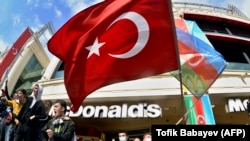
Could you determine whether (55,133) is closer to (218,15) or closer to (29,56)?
(218,15)

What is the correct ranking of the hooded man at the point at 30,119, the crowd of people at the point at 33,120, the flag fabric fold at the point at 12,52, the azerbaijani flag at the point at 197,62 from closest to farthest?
the crowd of people at the point at 33,120 → the hooded man at the point at 30,119 → the azerbaijani flag at the point at 197,62 → the flag fabric fold at the point at 12,52

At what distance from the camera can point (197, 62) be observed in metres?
7.25

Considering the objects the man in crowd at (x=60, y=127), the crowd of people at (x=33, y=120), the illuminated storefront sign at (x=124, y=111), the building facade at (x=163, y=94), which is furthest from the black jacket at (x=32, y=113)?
the illuminated storefront sign at (x=124, y=111)

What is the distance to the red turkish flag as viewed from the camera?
5320 mm

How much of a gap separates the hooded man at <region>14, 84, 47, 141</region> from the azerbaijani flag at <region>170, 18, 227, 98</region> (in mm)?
2687

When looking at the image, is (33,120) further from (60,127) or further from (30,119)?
(60,127)

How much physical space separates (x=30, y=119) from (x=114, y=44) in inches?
75.2

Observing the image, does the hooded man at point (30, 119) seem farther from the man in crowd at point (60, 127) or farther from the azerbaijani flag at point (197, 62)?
the azerbaijani flag at point (197, 62)

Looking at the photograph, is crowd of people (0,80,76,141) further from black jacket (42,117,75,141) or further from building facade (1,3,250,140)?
building facade (1,3,250,140)

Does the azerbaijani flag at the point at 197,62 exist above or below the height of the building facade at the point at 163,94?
below

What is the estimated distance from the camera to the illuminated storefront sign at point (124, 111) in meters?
15.0

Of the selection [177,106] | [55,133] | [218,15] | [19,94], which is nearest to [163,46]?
[55,133]

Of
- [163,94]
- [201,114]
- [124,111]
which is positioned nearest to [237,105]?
[201,114]

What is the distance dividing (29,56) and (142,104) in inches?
447
